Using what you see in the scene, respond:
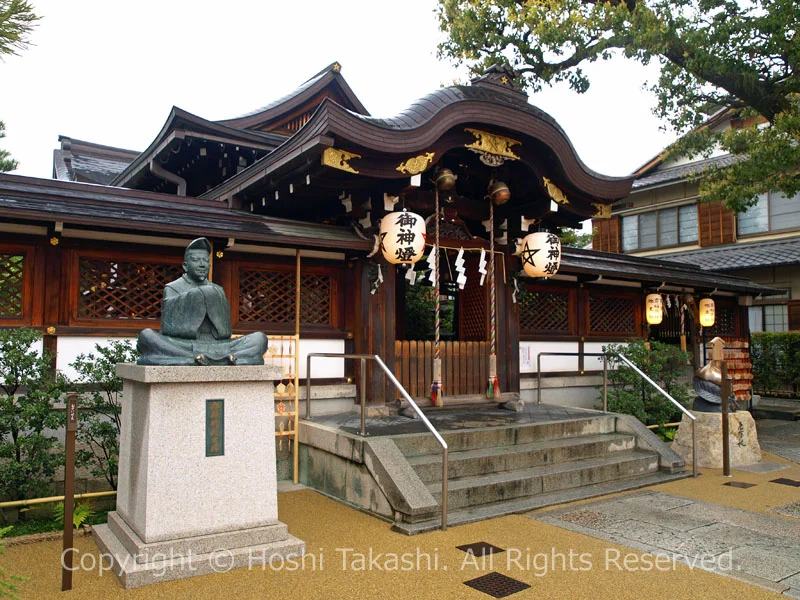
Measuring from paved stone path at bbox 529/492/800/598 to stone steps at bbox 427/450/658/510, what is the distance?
0.46 m

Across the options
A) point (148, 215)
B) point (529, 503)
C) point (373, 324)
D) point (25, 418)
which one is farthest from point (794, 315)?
point (25, 418)

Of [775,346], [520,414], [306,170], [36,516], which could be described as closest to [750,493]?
[520,414]

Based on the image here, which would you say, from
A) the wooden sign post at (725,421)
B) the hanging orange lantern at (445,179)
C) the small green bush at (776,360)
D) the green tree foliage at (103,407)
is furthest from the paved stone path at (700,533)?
the small green bush at (776,360)

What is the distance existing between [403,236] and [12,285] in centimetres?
475

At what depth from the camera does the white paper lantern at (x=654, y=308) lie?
513 inches

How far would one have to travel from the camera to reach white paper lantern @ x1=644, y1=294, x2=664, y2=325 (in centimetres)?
1302

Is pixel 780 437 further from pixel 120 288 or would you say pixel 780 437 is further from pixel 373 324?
pixel 120 288

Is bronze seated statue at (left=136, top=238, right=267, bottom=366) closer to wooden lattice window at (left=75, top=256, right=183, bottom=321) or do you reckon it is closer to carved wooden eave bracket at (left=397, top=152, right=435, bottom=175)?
wooden lattice window at (left=75, top=256, right=183, bottom=321)

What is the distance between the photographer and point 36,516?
243 inches

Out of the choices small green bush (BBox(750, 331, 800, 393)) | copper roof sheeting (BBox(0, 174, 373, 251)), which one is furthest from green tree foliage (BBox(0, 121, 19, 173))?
small green bush (BBox(750, 331, 800, 393))

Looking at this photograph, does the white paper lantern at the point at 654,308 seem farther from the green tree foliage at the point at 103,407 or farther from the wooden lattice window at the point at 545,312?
the green tree foliage at the point at 103,407

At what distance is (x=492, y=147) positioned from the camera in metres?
9.03

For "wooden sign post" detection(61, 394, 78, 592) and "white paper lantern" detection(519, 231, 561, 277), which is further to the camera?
"white paper lantern" detection(519, 231, 561, 277)

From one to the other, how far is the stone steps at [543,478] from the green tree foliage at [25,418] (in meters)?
3.87
